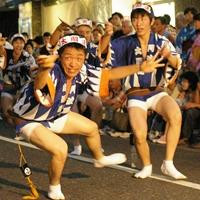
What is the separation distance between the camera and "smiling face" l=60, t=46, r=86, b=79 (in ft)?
17.4

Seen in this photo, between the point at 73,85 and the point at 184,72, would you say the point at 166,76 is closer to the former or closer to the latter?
the point at 73,85

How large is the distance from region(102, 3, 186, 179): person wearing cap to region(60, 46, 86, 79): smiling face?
1.05 meters

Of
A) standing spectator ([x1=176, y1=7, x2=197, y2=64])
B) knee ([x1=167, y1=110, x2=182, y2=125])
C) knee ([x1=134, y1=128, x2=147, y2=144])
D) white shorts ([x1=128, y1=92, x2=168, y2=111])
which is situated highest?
standing spectator ([x1=176, y1=7, x2=197, y2=64])

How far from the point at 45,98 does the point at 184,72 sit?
4121 mm

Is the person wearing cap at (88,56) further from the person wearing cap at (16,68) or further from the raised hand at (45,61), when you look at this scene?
the person wearing cap at (16,68)

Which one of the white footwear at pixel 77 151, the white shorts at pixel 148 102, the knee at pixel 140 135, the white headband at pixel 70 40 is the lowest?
the white footwear at pixel 77 151

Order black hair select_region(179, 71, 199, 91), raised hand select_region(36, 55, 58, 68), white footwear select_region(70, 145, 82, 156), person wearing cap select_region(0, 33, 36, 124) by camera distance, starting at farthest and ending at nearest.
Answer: person wearing cap select_region(0, 33, 36, 124) → black hair select_region(179, 71, 199, 91) → white footwear select_region(70, 145, 82, 156) → raised hand select_region(36, 55, 58, 68)

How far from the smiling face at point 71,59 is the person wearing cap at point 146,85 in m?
1.05

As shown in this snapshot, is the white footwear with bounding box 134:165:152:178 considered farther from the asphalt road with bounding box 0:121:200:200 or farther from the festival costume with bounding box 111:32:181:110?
the festival costume with bounding box 111:32:181:110

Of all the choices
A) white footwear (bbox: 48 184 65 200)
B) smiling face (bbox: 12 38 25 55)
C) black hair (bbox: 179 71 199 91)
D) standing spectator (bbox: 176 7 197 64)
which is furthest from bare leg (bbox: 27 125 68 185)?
smiling face (bbox: 12 38 25 55)

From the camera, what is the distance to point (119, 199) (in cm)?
549

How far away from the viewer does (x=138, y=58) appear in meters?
6.29

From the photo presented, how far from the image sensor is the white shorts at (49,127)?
5.40m

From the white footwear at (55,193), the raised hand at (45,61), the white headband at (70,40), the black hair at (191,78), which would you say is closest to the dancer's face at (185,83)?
the black hair at (191,78)
